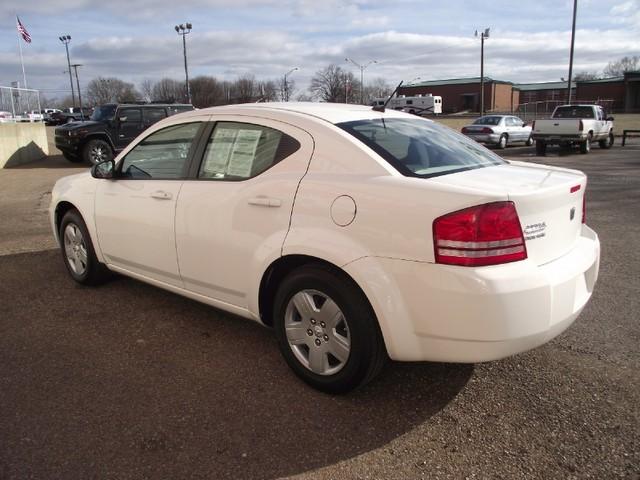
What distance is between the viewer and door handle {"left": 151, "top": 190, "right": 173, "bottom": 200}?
390 centimetres

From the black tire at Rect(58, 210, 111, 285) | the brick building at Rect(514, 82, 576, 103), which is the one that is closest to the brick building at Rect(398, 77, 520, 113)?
the brick building at Rect(514, 82, 576, 103)

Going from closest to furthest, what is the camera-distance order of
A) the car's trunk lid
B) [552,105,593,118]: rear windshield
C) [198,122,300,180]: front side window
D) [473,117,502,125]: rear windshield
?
the car's trunk lid, [198,122,300,180]: front side window, [552,105,593,118]: rear windshield, [473,117,502,125]: rear windshield

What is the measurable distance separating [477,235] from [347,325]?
2.80 ft

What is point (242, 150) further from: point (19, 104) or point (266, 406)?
point (19, 104)

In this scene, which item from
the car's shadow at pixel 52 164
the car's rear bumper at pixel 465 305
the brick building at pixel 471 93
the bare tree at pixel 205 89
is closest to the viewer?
the car's rear bumper at pixel 465 305

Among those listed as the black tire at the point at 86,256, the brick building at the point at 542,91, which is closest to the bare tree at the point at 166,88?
the brick building at the point at 542,91

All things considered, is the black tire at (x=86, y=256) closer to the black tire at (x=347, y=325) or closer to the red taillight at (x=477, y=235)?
the black tire at (x=347, y=325)

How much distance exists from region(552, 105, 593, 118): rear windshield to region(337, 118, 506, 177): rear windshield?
1983 cm

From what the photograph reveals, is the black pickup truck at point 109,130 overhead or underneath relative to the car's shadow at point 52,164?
overhead

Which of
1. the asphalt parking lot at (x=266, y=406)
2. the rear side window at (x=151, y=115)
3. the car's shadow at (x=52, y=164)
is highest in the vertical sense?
the rear side window at (x=151, y=115)

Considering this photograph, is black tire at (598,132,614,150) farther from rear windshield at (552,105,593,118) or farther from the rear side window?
the rear side window

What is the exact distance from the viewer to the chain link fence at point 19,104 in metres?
20.3

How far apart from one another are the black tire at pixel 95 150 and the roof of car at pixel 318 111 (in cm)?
1463

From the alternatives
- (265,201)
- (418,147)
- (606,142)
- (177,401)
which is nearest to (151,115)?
(265,201)
